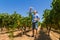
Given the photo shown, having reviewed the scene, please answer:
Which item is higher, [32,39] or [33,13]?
[33,13]

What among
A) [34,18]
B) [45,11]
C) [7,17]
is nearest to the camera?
[34,18]

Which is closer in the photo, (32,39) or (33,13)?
(32,39)

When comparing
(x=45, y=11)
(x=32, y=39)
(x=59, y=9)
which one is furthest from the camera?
(x=45, y=11)

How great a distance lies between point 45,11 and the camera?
103 feet

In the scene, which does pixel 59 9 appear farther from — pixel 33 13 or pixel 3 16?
pixel 3 16

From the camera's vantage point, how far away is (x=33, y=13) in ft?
37.9

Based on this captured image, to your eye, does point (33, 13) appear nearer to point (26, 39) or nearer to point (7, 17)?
point (26, 39)

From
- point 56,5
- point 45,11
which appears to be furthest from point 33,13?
point 45,11

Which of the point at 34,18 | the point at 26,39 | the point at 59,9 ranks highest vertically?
the point at 59,9

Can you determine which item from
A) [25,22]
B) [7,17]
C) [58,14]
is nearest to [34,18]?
[58,14]

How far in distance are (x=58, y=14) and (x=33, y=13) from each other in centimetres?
282

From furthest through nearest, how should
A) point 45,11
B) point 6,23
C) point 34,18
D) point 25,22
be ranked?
point 6,23 < point 45,11 < point 25,22 < point 34,18

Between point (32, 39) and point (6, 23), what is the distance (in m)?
32.4

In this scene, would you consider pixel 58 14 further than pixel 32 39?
Yes
